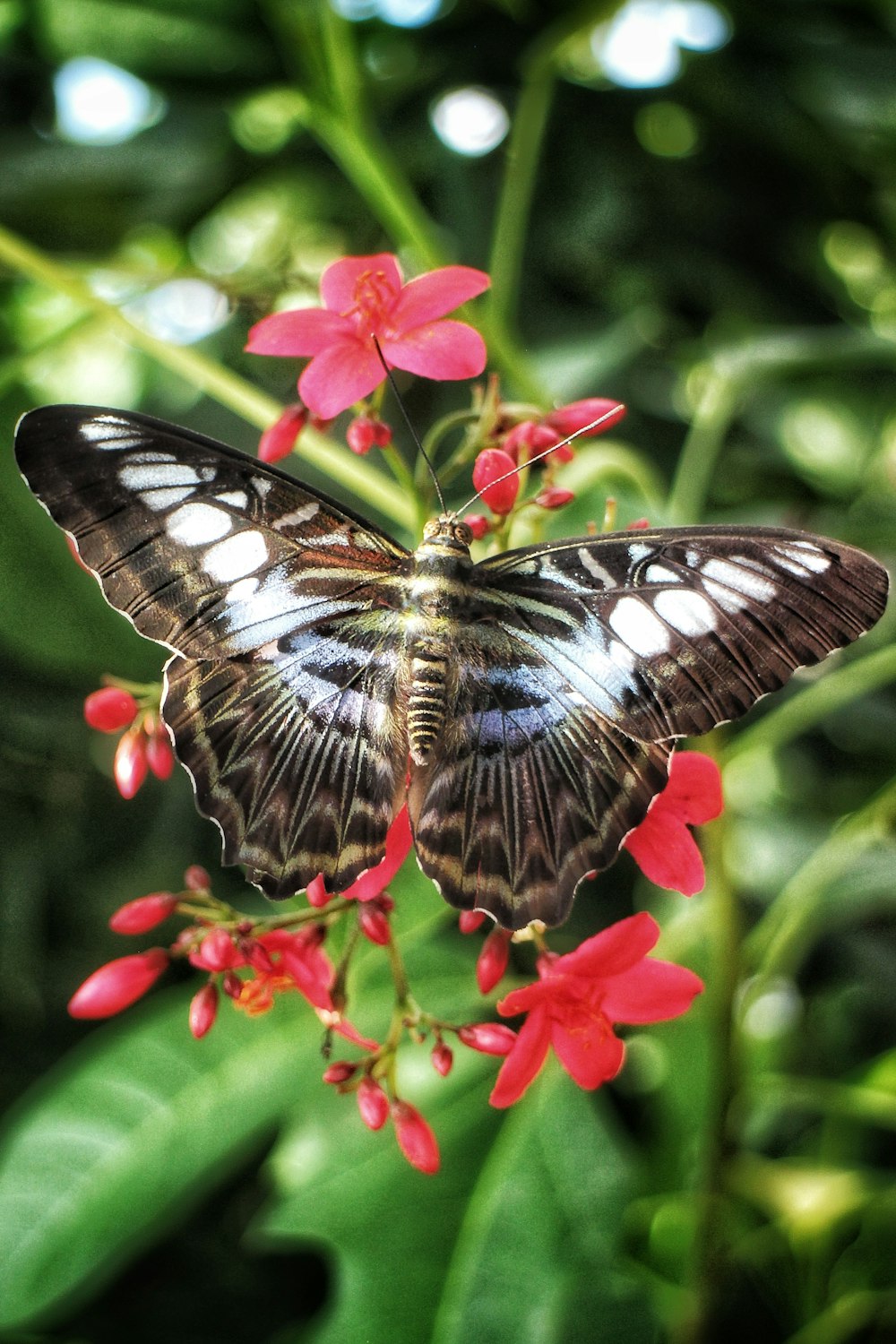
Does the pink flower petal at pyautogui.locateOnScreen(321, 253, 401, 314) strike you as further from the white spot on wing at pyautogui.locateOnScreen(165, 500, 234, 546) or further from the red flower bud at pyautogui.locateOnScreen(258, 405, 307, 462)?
the white spot on wing at pyautogui.locateOnScreen(165, 500, 234, 546)

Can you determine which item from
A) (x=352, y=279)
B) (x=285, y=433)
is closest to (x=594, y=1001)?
(x=285, y=433)

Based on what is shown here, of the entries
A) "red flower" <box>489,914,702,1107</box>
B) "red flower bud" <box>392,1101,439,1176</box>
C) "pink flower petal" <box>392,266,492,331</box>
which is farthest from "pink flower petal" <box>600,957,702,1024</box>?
"pink flower petal" <box>392,266,492,331</box>

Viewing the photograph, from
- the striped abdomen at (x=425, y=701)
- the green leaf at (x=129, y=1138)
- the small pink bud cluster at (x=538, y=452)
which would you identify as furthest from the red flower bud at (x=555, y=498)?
the green leaf at (x=129, y=1138)

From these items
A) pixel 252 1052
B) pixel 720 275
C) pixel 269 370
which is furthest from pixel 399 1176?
pixel 720 275

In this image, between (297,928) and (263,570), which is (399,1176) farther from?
(263,570)

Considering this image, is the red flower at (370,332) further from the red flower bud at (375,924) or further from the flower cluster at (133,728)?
the red flower bud at (375,924)

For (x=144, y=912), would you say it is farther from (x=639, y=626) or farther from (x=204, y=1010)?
(x=639, y=626)

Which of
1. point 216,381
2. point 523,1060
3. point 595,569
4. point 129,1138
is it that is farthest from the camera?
point 129,1138
